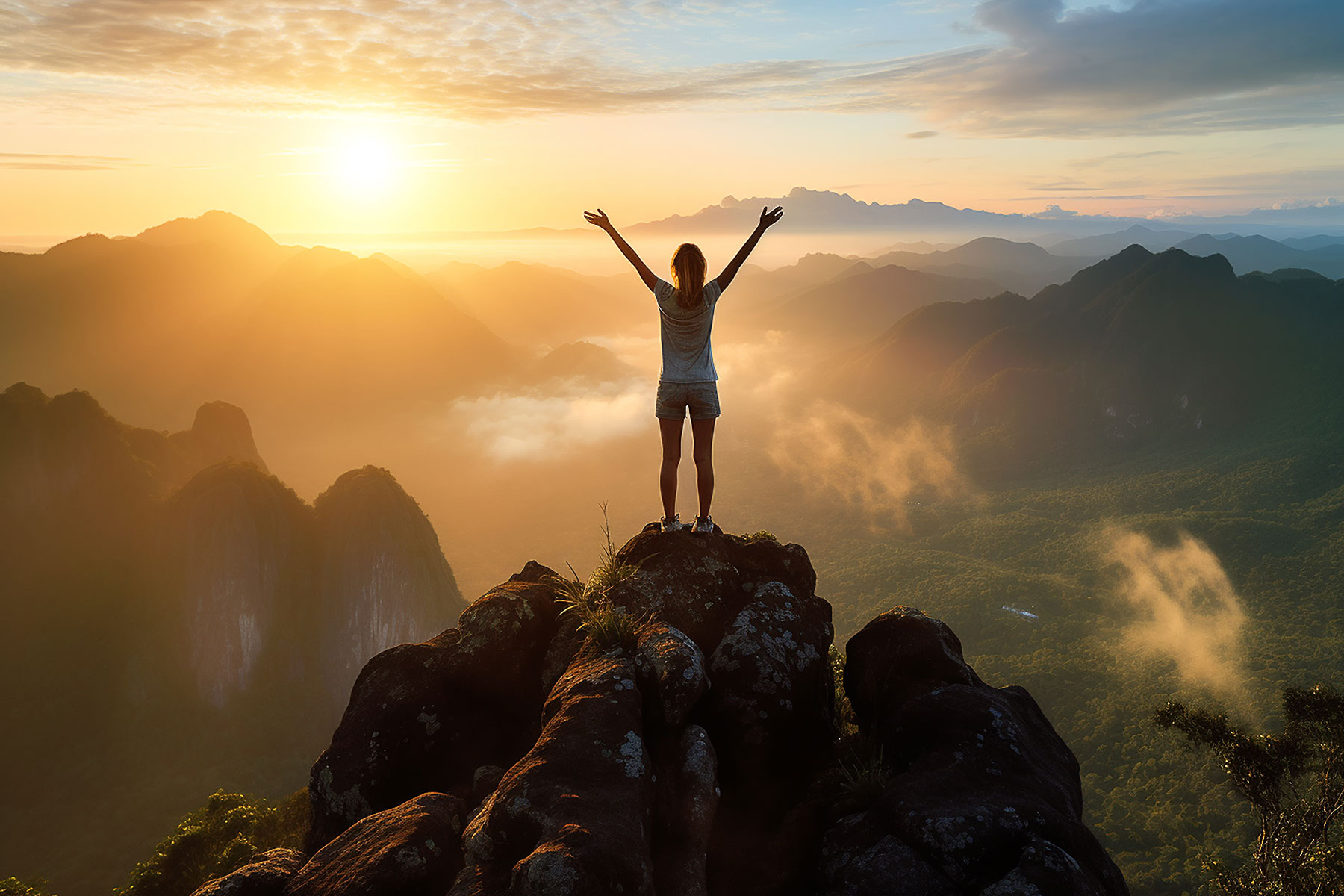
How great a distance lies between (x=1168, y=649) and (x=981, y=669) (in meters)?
38.1

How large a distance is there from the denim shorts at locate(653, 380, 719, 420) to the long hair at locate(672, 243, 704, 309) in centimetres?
146

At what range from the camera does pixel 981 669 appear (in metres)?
119

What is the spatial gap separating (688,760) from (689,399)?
5703 mm

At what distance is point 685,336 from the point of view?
36.4 ft

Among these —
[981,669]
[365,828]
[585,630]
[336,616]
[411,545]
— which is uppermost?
[585,630]

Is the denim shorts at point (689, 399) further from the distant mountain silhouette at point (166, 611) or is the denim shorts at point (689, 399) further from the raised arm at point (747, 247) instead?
the distant mountain silhouette at point (166, 611)

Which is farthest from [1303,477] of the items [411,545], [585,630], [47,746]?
[47,746]

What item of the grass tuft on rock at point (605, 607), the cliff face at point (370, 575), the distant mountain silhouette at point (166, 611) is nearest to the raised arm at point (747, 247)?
the grass tuft on rock at point (605, 607)

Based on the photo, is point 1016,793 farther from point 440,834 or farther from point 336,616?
point 336,616

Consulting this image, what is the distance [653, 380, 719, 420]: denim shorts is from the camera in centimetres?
1120

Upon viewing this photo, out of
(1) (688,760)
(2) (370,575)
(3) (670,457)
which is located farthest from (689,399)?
(2) (370,575)

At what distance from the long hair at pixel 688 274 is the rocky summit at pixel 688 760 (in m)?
4.79

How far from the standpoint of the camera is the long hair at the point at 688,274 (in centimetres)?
1048

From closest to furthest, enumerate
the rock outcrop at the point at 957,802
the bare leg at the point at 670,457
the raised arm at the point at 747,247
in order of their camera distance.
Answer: the rock outcrop at the point at 957,802
the raised arm at the point at 747,247
the bare leg at the point at 670,457
